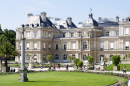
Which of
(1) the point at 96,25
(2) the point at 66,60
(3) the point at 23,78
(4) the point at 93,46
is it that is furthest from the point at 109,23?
(3) the point at 23,78

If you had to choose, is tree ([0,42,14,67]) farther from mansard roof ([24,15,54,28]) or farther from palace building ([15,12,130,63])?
mansard roof ([24,15,54,28])

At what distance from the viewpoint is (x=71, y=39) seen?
7006 cm

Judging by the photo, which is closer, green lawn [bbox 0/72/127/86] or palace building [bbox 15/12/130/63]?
green lawn [bbox 0/72/127/86]

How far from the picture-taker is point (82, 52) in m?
67.2

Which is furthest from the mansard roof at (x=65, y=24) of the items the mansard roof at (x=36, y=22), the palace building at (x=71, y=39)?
the mansard roof at (x=36, y=22)

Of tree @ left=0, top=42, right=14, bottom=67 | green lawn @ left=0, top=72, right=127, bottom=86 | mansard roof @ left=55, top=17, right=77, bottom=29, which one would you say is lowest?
green lawn @ left=0, top=72, right=127, bottom=86

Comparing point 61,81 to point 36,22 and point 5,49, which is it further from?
point 36,22

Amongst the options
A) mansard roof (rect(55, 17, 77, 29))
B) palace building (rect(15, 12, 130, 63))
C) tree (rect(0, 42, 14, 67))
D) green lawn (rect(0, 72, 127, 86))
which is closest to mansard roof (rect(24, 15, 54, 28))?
palace building (rect(15, 12, 130, 63))

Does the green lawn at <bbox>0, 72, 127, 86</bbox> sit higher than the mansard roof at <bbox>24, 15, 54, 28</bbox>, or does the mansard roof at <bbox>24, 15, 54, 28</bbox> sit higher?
the mansard roof at <bbox>24, 15, 54, 28</bbox>

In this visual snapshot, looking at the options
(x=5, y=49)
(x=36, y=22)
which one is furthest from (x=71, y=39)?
(x=5, y=49)

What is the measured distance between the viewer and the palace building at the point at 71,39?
6531 cm

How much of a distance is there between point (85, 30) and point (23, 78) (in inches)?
1676

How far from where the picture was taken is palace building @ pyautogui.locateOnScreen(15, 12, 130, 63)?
6531 cm

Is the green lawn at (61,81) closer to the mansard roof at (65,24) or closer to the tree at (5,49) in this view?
the tree at (5,49)
